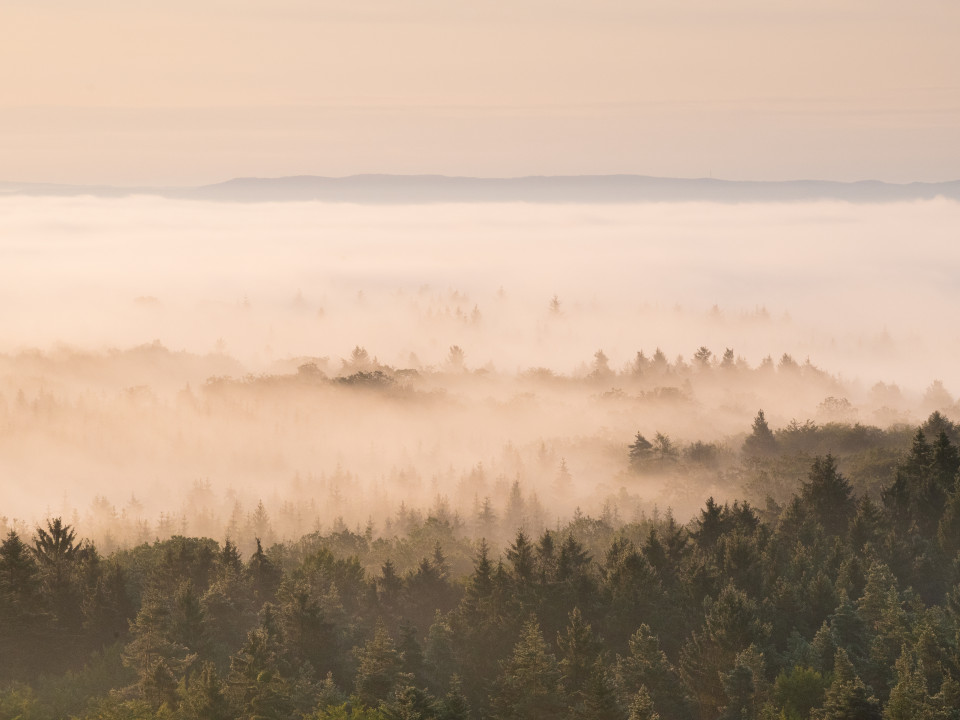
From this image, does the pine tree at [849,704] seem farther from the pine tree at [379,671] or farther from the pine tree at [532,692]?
the pine tree at [379,671]

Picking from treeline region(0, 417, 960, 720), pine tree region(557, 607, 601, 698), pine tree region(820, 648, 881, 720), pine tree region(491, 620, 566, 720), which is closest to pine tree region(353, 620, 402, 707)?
treeline region(0, 417, 960, 720)

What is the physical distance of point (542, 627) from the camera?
88.2 m

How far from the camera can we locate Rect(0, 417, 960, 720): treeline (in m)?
69.1

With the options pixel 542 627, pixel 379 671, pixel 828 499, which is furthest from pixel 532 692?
pixel 828 499

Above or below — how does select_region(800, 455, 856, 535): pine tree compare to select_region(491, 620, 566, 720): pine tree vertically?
above

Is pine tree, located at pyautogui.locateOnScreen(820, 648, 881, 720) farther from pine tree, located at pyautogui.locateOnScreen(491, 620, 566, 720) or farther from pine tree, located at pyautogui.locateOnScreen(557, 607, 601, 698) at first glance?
pine tree, located at pyautogui.locateOnScreen(557, 607, 601, 698)

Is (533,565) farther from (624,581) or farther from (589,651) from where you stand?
(589,651)

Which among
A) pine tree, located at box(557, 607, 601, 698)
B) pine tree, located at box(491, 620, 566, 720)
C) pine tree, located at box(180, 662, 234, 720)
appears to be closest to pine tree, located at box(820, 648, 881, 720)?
pine tree, located at box(491, 620, 566, 720)

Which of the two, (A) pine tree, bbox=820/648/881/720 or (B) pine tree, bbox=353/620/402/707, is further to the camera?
(B) pine tree, bbox=353/620/402/707

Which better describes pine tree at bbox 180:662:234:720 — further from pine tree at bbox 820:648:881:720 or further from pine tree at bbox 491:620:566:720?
pine tree at bbox 820:648:881:720

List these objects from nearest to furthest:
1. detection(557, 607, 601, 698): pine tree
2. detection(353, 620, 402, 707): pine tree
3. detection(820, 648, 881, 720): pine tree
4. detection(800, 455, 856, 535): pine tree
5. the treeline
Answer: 1. detection(820, 648, 881, 720): pine tree
2. the treeline
3. detection(353, 620, 402, 707): pine tree
4. detection(557, 607, 601, 698): pine tree
5. detection(800, 455, 856, 535): pine tree

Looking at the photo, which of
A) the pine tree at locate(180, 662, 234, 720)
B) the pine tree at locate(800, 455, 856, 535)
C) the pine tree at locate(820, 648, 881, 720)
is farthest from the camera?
the pine tree at locate(800, 455, 856, 535)

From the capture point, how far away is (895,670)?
238 ft

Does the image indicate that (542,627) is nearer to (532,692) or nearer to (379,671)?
(532,692)
